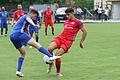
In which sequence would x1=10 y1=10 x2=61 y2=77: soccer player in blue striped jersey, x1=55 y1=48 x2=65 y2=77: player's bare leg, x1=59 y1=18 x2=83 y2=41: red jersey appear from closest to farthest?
x1=10 y1=10 x2=61 y2=77: soccer player in blue striped jersey < x1=55 y1=48 x2=65 y2=77: player's bare leg < x1=59 y1=18 x2=83 y2=41: red jersey

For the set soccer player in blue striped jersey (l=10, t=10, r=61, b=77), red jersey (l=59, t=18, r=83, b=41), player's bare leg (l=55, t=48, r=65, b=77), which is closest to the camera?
soccer player in blue striped jersey (l=10, t=10, r=61, b=77)

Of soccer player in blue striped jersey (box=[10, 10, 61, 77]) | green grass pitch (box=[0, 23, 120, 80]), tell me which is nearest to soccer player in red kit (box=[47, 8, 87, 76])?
soccer player in blue striped jersey (box=[10, 10, 61, 77])

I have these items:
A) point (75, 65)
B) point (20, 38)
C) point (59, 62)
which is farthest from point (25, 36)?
point (75, 65)

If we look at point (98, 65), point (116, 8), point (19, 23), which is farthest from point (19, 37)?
point (116, 8)

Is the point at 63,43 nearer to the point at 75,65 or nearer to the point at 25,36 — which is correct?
the point at 25,36

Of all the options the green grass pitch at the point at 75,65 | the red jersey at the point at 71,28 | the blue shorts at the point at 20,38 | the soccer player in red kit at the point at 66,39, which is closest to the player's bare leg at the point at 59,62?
the soccer player in red kit at the point at 66,39

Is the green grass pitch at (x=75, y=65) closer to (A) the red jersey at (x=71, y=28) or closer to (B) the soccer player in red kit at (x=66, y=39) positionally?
(B) the soccer player in red kit at (x=66, y=39)

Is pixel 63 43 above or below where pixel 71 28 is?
below

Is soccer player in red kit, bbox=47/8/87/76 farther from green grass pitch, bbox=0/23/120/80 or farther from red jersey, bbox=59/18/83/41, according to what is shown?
green grass pitch, bbox=0/23/120/80

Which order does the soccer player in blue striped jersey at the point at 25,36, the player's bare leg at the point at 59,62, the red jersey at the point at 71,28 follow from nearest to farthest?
the soccer player in blue striped jersey at the point at 25,36
the player's bare leg at the point at 59,62
the red jersey at the point at 71,28

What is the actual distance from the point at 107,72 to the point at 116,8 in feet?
167

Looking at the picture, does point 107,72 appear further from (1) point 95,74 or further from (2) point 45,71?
(2) point 45,71

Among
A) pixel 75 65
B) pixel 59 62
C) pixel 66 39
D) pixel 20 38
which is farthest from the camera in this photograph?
pixel 75 65

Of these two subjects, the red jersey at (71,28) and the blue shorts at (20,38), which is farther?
the red jersey at (71,28)
